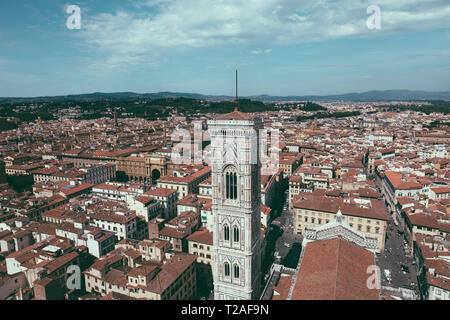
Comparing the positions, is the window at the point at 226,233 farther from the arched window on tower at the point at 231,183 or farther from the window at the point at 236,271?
the arched window on tower at the point at 231,183

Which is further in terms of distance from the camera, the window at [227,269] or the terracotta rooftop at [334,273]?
the window at [227,269]

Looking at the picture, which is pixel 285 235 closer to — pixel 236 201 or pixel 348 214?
pixel 348 214

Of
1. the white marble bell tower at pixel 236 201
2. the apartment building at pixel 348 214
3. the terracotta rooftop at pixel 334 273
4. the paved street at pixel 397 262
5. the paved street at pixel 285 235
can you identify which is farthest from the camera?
the paved street at pixel 285 235

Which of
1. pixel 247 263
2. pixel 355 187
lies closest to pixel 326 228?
pixel 247 263

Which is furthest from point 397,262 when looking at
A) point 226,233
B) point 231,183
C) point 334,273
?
point 231,183

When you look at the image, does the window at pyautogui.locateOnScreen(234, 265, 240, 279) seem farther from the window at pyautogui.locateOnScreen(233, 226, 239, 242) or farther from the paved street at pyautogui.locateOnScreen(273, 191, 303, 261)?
the paved street at pyautogui.locateOnScreen(273, 191, 303, 261)

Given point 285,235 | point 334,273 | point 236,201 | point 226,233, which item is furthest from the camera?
point 285,235

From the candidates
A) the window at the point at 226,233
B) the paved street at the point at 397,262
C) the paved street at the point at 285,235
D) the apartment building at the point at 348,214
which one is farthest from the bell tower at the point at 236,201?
the apartment building at the point at 348,214

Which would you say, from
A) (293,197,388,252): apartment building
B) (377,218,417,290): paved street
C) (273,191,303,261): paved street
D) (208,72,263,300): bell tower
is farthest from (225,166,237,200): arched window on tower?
(293,197,388,252): apartment building
